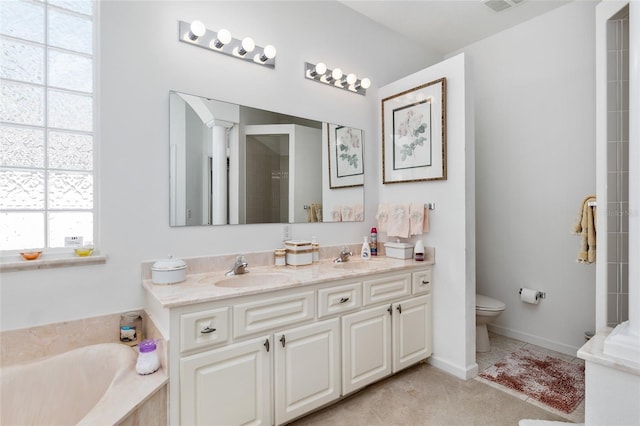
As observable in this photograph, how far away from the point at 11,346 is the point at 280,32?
2.42m

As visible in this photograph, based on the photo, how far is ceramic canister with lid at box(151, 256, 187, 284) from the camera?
1.71m

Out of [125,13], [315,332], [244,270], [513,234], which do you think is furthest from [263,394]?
[513,234]

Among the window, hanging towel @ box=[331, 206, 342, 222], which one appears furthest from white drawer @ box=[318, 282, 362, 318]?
the window

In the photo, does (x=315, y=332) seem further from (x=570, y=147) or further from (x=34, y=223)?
(x=570, y=147)

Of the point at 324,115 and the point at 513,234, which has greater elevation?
the point at 324,115

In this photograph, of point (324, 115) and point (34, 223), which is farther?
point (324, 115)

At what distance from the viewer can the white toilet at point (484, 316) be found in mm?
2658

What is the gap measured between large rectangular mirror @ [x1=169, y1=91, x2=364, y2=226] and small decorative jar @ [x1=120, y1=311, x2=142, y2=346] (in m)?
0.57

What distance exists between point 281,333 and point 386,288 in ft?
2.74

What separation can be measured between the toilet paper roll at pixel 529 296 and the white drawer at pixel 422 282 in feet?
3.59

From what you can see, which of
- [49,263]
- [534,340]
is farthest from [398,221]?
[49,263]

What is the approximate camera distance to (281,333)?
1.73 metres

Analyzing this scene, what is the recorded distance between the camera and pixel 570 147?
8.89 ft

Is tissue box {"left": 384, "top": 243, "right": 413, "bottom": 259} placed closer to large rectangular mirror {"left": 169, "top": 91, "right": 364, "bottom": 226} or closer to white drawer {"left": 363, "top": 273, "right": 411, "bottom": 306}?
white drawer {"left": 363, "top": 273, "right": 411, "bottom": 306}
